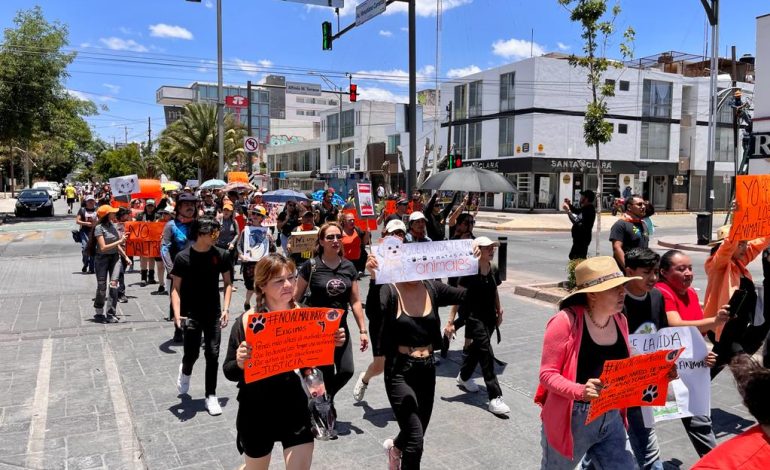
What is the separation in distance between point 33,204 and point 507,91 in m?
29.3

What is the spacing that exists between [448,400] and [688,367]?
246 cm

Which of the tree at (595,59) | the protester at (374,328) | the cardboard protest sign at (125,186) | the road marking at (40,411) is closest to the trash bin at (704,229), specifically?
the tree at (595,59)

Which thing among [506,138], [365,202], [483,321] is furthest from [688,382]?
[506,138]

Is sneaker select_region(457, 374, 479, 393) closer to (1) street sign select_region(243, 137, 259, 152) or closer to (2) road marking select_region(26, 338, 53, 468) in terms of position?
(2) road marking select_region(26, 338, 53, 468)

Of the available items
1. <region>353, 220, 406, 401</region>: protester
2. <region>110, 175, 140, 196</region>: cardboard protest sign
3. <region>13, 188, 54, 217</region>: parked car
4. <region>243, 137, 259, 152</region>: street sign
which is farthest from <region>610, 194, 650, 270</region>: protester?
<region>13, 188, 54, 217</region>: parked car

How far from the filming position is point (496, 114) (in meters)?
40.7

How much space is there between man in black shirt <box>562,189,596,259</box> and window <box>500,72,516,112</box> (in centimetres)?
3149

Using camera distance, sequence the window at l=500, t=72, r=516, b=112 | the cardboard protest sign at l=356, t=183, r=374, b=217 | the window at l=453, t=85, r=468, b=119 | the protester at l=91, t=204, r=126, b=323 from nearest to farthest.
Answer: the protester at l=91, t=204, r=126, b=323
the cardboard protest sign at l=356, t=183, r=374, b=217
the window at l=500, t=72, r=516, b=112
the window at l=453, t=85, r=468, b=119

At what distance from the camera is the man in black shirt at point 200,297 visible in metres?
5.45

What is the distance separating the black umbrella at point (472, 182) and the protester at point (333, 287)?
375 cm

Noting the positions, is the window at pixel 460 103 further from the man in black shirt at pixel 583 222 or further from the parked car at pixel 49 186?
the man in black shirt at pixel 583 222

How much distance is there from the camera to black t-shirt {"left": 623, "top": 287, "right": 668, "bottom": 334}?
12.5 feet

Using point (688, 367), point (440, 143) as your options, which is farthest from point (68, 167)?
point (688, 367)

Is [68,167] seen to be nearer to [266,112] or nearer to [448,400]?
[266,112]
